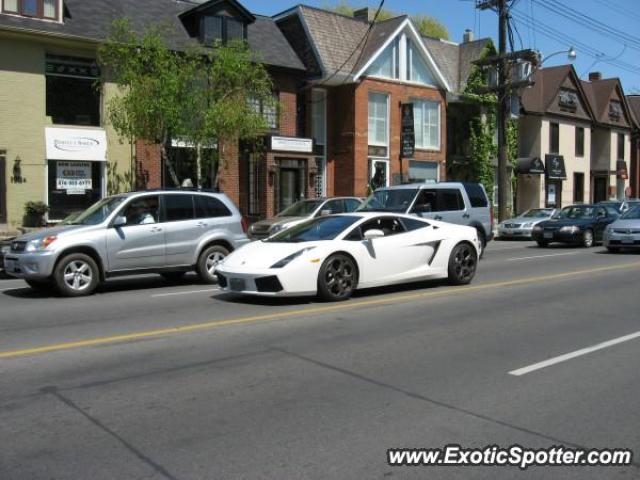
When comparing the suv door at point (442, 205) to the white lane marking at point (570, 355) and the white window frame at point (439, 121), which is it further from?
the white window frame at point (439, 121)

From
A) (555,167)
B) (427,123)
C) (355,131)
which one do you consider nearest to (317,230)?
(355,131)

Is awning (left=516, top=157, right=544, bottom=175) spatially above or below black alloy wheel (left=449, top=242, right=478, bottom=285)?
above

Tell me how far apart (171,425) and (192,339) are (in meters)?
2.78

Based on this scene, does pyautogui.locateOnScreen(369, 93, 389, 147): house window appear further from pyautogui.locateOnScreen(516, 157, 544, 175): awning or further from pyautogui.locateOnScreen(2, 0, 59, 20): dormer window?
pyautogui.locateOnScreen(2, 0, 59, 20): dormer window

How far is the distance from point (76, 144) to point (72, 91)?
1.83m

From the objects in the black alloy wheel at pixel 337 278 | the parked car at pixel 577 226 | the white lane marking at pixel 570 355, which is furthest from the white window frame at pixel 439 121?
the white lane marking at pixel 570 355

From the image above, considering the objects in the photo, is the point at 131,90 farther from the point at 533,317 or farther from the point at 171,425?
the point at 171,425

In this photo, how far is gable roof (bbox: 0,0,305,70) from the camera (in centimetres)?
2238

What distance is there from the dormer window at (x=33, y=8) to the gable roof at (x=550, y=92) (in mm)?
27379

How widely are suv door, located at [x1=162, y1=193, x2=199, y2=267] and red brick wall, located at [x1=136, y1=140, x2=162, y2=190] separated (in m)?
12.5

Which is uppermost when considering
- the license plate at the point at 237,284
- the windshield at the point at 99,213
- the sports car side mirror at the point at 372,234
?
the windshield at the point at 99,213

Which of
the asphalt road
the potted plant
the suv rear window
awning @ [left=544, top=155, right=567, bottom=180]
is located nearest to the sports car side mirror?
the asphalt road

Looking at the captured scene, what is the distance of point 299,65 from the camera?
29219 millimetres

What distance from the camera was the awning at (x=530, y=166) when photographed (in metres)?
40.4
